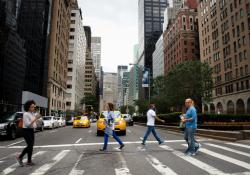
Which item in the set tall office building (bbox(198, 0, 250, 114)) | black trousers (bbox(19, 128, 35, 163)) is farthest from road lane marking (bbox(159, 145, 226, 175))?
tall office building (bbox(198, 0, 250, 114))

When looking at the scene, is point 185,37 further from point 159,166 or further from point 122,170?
point 122,170

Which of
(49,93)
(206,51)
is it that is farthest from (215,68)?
(49,93)

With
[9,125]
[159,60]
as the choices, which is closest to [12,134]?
[9,125]

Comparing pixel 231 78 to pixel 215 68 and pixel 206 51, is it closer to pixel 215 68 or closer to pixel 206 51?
pixel 215 68

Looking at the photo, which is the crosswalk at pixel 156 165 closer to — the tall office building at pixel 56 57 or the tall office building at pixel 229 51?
the tall office building at pixel 229 51

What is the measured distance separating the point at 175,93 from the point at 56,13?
3793 cm

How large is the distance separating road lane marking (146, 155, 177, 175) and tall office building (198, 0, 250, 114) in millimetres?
45881

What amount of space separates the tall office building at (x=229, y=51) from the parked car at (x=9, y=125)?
43.3 meters

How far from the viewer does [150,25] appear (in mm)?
165000

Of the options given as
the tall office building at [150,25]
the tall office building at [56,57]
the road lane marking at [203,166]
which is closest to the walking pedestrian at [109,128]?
the road lane marking at [203,166]

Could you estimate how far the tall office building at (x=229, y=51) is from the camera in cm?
5069

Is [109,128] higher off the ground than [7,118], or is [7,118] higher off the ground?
[7,118]

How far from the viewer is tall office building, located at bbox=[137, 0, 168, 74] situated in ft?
525

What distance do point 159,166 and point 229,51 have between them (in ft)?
184
